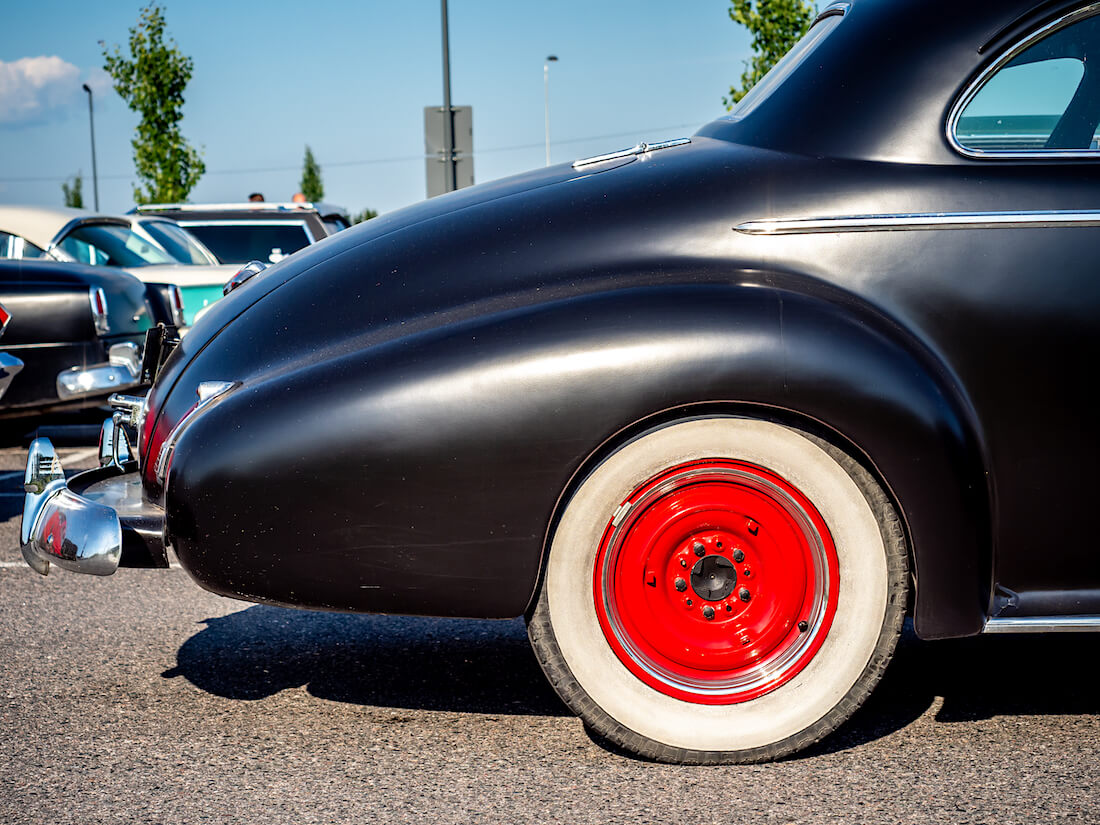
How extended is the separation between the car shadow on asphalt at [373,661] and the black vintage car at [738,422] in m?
0.57

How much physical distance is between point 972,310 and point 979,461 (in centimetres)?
→ 32

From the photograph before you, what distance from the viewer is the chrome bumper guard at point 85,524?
105 inches

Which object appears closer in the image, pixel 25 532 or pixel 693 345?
pixel 693 345

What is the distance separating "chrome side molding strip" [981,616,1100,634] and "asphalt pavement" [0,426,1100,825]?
292 millimetres

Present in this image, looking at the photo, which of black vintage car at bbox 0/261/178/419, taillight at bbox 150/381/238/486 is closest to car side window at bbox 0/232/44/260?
black vintage car at bbox 0/261/178/419

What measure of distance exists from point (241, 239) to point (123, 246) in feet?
7.44

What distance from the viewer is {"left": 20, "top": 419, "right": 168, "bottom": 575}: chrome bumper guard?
267cm

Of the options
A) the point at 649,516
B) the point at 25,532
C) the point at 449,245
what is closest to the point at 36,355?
the point at 25,532

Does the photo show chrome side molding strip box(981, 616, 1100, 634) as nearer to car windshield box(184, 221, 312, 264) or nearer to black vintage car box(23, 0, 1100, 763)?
black vintage car box(23, 0, 1100, 763)

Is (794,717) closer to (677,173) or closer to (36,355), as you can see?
(677,173)

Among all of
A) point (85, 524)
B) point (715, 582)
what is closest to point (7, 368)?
point (85, 524)

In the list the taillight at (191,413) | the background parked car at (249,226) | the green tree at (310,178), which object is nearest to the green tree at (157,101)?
the background parked car at (249,226)

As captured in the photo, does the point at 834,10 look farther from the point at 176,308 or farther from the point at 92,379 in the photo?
the point at 176,308

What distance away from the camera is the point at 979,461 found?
2.44 metres
